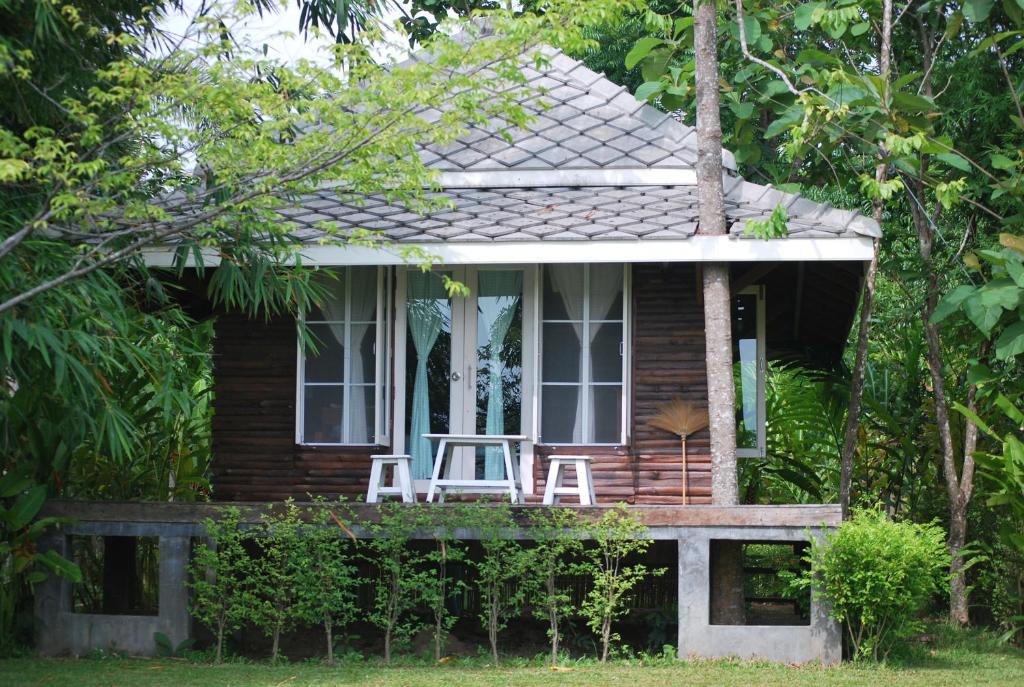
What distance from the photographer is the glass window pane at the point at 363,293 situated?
10352mm

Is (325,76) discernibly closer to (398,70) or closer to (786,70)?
(398,70)

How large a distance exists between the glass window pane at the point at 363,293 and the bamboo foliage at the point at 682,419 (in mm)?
2511

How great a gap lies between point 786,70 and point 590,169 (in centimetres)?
192

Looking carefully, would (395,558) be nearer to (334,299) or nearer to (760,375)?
(334,299)

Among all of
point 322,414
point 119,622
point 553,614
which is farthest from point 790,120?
point 119,622

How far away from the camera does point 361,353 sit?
33.9 ft

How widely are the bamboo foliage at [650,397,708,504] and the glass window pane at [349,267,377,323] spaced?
8.24 ft

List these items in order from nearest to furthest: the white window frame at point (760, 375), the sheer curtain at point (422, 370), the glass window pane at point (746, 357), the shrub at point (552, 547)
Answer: the shrub at point (552, 547)
the sheer curtain at point (422, 370)
the white window frame at point (760, 375)
the glass window pane at point (746, 357)

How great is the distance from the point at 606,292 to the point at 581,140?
5.32 ft

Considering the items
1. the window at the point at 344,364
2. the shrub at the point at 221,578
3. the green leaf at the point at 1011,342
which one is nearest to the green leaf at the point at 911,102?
the green leaf at the point at 1011,342

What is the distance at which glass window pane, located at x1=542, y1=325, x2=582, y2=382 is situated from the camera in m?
10.1

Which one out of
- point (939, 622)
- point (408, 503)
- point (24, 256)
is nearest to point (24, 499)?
point (24, 256)

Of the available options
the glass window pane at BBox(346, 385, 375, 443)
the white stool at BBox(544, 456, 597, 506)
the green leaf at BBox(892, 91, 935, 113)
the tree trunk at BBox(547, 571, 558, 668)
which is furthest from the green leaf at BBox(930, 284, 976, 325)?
the glass window pane at BBox(346, 385, 375, 443)

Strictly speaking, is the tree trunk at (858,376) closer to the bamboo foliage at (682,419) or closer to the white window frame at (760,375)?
the white window frame at (760,375)
